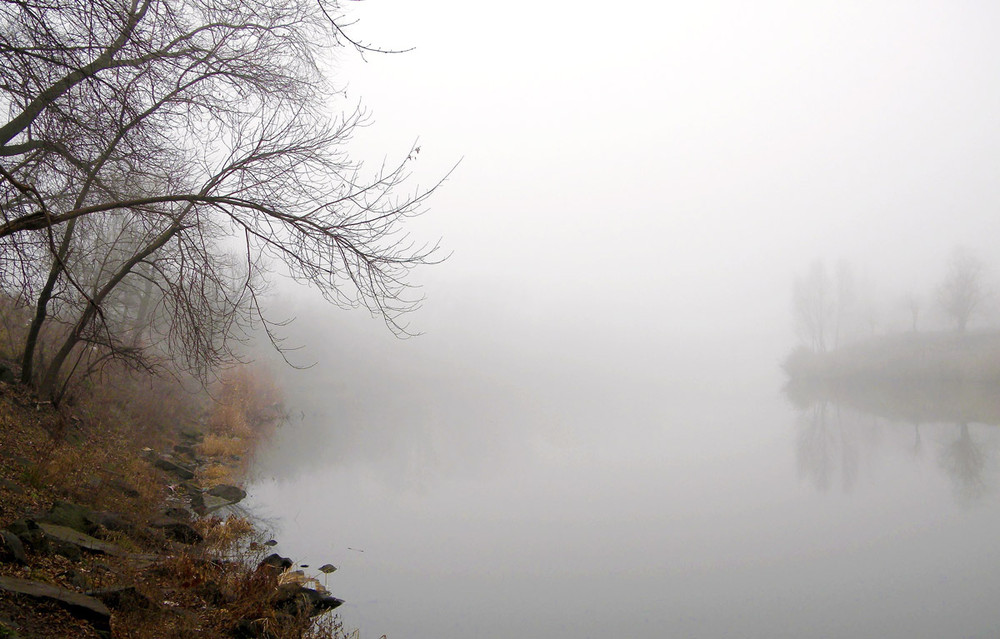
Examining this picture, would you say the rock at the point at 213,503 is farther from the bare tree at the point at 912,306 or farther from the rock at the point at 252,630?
the bare tree at the point at 912,306

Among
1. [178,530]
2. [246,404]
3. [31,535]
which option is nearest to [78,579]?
[31,535]

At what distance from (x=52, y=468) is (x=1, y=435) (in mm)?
820

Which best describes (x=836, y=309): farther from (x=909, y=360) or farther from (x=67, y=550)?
(x=67, y=550)

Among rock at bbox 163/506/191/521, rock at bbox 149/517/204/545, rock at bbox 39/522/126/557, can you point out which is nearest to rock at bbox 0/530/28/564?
rock at bbox 39/522/126/557

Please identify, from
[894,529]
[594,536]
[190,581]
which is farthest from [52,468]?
[894,529]

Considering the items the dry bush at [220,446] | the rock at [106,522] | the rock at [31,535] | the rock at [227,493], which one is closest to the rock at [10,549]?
the rock at [31,535]

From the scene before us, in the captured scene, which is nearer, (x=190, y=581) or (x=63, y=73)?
(x=63, y=73)

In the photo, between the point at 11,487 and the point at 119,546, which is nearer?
the point at 11,487

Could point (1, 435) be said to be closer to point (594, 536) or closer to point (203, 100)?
point (203, 100)

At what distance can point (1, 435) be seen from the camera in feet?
23.4

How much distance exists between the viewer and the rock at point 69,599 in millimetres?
3788

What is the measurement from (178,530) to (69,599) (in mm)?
4365

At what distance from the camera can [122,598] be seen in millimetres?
4539

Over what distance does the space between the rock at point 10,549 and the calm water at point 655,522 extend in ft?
14.5
